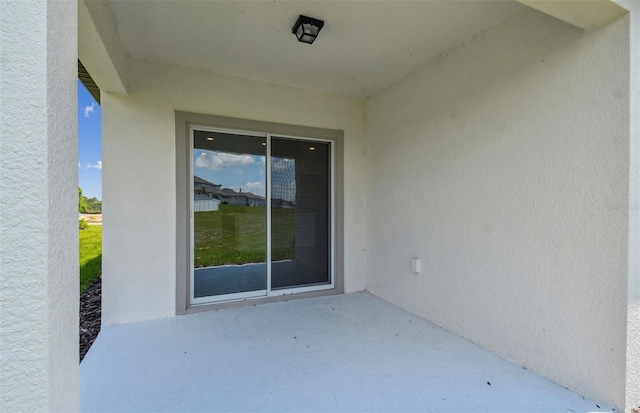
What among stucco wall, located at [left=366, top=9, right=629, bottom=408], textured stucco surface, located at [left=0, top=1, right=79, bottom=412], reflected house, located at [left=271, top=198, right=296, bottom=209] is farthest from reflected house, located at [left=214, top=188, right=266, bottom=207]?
textured stucco surface, located at [left=0, top=1, right=79, bottom=412]

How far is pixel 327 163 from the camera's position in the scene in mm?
4188

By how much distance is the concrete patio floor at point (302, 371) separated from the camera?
1.86 m

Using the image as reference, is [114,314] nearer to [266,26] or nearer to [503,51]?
[266,26]

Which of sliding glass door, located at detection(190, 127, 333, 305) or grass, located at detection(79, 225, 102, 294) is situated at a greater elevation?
sliding glass door, located at detection(190, 127, 333, 305)

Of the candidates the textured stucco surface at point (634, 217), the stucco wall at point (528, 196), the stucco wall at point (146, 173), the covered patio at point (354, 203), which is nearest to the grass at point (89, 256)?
the stucco wall at point (146, 173)

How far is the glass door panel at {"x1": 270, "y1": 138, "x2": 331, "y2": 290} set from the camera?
386 centimetres

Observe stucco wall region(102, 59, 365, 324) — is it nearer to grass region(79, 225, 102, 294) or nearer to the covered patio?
the covered patio

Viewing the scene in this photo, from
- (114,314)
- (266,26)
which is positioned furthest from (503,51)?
(114,314)

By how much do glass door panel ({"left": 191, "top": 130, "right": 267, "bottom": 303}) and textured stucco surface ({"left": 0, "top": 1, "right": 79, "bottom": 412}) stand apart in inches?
108

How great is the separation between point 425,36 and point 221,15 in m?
1.76

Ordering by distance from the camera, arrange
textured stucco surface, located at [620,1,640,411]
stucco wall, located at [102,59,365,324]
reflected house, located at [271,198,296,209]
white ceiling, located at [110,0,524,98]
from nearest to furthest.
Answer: textured stucco surface, located at [620,1,640,411] → white ceiling, located at [110,0,524,98] → stucco wall, located at [102,59,365,324] → reflected house, located at [271,198,296,209]

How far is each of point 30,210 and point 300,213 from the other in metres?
3.28

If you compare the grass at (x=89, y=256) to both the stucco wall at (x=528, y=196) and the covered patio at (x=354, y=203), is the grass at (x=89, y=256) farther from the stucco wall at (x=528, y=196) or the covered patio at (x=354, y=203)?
the stucco wall at (x=528, y=196)

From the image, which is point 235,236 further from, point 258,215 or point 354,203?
point 354,203
